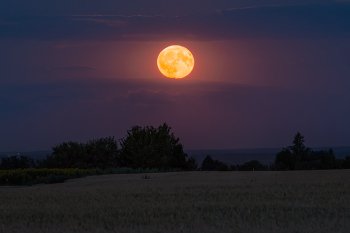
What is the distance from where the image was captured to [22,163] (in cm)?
6862

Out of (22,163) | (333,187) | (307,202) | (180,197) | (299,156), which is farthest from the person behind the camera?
(22,163)

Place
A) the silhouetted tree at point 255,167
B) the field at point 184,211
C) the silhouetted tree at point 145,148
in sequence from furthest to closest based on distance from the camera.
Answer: the silhouetted tree at point 145,148 < the silhouetted tree at point 255,167 < the field at point 184,211

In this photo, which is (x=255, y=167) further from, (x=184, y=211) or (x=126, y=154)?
(x=184, y=211)

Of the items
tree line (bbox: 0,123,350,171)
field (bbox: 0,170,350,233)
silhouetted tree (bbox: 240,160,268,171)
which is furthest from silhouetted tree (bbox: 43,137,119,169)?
field (bbox: 0,170,350,233)

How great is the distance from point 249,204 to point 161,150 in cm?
2979

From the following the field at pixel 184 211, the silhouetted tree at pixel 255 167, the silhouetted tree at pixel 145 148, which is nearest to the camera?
the field at pixel 184 211

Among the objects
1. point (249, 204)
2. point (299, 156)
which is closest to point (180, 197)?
point (249, 204)

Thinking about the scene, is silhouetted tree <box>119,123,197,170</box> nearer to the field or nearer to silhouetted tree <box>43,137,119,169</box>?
silhouetted tree <box>43,137,119,169</box>

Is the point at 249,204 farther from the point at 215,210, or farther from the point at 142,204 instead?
the point at 142,204

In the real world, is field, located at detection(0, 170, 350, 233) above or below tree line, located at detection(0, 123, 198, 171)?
below

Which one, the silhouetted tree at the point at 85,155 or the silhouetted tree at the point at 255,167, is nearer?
the silhouetted tree at the point at 255,167

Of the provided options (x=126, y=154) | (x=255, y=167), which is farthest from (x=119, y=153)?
(x=255, y=167)

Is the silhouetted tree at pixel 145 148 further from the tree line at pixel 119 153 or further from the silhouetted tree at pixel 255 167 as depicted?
the silhouetted tree at pixel 255 167

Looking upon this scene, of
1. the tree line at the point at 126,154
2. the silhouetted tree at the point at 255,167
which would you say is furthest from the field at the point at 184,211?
the tree line at the point at 126,154
